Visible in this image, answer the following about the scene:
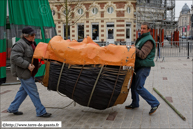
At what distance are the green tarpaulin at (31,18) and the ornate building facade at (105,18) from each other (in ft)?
49.3

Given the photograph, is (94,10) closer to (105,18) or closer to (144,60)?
(105,18)

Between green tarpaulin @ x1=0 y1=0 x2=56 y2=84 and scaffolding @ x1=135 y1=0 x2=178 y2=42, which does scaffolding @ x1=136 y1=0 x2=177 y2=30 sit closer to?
scaffolding @ x1=135 y1=0 x2=178 y2=42

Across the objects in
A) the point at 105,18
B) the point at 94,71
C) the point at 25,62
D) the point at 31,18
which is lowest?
the point at 94,71

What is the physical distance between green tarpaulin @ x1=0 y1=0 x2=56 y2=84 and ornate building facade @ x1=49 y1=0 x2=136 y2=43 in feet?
49.3

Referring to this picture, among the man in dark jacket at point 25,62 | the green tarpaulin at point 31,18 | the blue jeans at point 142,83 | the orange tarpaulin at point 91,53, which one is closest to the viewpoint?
the orange tarpaulin at point 91,53

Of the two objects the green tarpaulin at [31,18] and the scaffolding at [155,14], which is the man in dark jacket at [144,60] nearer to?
the green tarpaulin at [31,18]

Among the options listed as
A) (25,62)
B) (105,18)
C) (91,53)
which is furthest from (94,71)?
(105,18)

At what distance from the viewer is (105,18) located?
24.7 m

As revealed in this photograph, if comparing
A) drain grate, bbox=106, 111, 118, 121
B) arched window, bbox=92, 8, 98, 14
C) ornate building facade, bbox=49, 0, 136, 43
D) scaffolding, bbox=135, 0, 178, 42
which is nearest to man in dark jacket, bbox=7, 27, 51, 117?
drain grate, bbox=106, 111, 118, 121

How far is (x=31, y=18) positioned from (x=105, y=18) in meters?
Result: 16.6

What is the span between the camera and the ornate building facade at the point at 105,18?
965 inches

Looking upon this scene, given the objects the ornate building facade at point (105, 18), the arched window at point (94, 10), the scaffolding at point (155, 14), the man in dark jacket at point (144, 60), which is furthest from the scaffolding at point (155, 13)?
the man in dark jacket at point (144, 60)

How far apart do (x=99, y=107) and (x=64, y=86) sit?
32.0 inches

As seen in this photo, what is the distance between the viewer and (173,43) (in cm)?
1697
